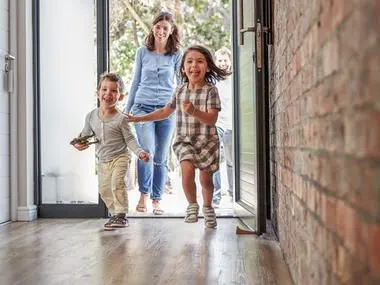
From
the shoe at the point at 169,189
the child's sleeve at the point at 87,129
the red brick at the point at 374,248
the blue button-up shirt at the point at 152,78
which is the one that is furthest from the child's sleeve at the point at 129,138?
the red brick at the point at 374,248

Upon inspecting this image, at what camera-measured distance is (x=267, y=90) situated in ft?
10.6

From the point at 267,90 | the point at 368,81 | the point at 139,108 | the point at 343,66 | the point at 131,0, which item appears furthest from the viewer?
the point at 131,0

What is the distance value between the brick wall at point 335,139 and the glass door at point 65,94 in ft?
7.84

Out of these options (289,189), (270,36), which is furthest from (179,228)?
(289,189)

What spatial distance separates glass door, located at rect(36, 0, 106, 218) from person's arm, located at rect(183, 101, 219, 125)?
0.95m

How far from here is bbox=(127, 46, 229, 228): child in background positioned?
3.45m

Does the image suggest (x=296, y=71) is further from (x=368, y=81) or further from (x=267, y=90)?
(x=267, y=90)

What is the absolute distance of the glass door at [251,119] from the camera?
2.93 metres

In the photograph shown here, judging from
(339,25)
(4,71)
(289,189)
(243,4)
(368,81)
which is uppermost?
(243,4)

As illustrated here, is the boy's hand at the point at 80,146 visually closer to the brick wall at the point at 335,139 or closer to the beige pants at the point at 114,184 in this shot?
the beige pants at the point at 114,184

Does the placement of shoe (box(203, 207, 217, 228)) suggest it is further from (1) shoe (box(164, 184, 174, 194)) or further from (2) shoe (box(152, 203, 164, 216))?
(1) shoe (box(164, 184, 174, 194))

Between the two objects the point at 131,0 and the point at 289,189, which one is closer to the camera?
the point at 289,189

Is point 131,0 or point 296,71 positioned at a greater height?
point 131,0

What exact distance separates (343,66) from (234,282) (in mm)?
1175
